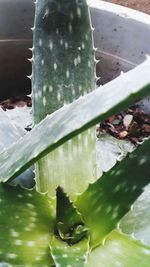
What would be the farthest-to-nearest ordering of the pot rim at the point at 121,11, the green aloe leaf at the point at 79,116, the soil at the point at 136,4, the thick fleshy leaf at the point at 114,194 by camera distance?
the soil at the point at 136,4 → the pot rim at the point at 121,11 → the thick fleshy leaf at the point at 114,194 → the green aloe leaf at the point at 79,116

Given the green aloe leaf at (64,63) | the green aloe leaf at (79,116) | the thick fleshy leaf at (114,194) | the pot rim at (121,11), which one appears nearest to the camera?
the green aloe leaf at (79,116)

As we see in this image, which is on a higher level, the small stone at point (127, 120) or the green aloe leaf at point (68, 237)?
the green aloe leaf at point (68, 237)

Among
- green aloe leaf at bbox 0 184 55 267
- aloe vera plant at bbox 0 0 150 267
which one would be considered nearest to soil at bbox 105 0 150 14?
aloe vera plant at bbox 0 0 150 267

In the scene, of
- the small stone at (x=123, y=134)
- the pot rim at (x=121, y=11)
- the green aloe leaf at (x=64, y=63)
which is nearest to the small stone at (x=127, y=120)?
the small stone at (x=123, y=134)

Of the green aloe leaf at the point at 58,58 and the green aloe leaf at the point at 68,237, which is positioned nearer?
the green aloe leaf at the point at 68,237

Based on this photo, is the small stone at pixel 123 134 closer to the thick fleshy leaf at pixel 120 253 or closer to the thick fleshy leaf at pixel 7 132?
the thick fleshy leaf at pixel 7 132

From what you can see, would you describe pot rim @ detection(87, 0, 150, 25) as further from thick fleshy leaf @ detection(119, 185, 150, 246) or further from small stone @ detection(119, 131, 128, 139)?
thick fleshy leaf @ detection(119, 185, 150, 246)

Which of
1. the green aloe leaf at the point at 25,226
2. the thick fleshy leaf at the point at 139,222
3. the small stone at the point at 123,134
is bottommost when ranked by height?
the small stone at the point at 123,134
